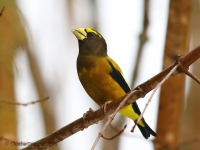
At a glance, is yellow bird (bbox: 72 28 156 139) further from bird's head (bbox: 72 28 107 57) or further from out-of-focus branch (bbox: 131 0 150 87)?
out-of-focus branch (bbox: 131 0 150 87)

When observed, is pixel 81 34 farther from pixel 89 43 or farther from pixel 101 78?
pixel 101 78

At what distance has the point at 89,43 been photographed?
8.21 ft

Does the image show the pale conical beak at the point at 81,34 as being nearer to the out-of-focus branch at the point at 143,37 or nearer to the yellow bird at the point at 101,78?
the yellow bird at the point at 101,78

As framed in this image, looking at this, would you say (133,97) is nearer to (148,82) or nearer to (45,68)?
(148,82)

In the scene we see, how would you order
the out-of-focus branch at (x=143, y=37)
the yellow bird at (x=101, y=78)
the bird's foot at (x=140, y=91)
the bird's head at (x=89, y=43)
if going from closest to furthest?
the bird's foot at (x=140, y=91) < the yellow bird at (x=101, y=78) < the bird's head at (x=89, y=43) < the out-of-focus branch at (x=143, y=37)

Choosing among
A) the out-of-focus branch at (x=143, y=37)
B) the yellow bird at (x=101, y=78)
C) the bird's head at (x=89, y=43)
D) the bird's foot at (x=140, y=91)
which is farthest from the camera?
the out-of-focus branch at (x=143, y=37)

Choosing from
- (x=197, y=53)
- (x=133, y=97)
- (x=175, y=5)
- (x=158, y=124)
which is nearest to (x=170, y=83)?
(x=158, y=124)

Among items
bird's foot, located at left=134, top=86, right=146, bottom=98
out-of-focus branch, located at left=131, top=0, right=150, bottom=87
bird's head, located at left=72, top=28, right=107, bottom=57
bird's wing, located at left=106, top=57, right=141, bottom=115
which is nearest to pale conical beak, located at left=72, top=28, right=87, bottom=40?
bird's head, located at left=72, top=28, right=107, bottom=57

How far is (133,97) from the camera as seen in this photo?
156 centimetres

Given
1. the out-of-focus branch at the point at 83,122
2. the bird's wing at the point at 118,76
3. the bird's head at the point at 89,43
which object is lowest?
the out-of-focus branch at the point at 83,122

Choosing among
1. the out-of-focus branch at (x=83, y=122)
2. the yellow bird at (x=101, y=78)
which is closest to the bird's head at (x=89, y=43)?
the yellow bird at (x=101, y=78)

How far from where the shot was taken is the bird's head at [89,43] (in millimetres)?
2475

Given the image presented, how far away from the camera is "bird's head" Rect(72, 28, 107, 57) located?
2.47 metres

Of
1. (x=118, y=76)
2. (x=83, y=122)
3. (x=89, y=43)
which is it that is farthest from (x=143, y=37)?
(x=83, y=122)
